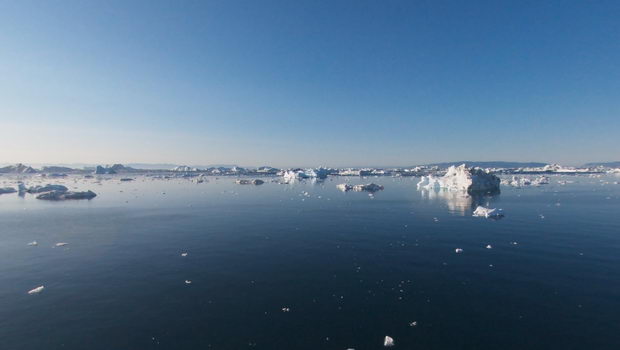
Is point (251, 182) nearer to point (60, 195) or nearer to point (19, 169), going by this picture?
point (60, 195)

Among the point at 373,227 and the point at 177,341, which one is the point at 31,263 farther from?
the point at 373,227

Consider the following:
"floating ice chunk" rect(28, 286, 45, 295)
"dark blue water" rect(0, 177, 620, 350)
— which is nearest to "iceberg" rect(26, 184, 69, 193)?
"dark blue water" rect(0, 177, 620, 350)

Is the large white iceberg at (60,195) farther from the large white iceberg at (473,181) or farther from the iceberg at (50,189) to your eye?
the large white iceberg at (473,181)

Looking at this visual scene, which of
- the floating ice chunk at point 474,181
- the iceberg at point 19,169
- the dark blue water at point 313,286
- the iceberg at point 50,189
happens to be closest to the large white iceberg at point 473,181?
the floating ice chunk at point 474,181

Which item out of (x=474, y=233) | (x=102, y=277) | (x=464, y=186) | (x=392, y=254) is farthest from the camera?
Answer: (x=464, y=186)

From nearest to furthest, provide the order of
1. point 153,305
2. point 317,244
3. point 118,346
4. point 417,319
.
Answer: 1. point 118,346
2. point 417,319
3. point 153,305
4. point 317,244

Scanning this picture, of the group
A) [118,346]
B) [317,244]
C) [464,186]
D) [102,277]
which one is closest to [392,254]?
[317,244]

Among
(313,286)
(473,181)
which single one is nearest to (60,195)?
(313,286)

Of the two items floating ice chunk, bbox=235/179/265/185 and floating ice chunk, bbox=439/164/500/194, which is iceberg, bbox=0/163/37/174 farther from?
floating ice chunk, bbox=439/164/500/194

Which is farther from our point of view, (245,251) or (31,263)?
(245,251)
